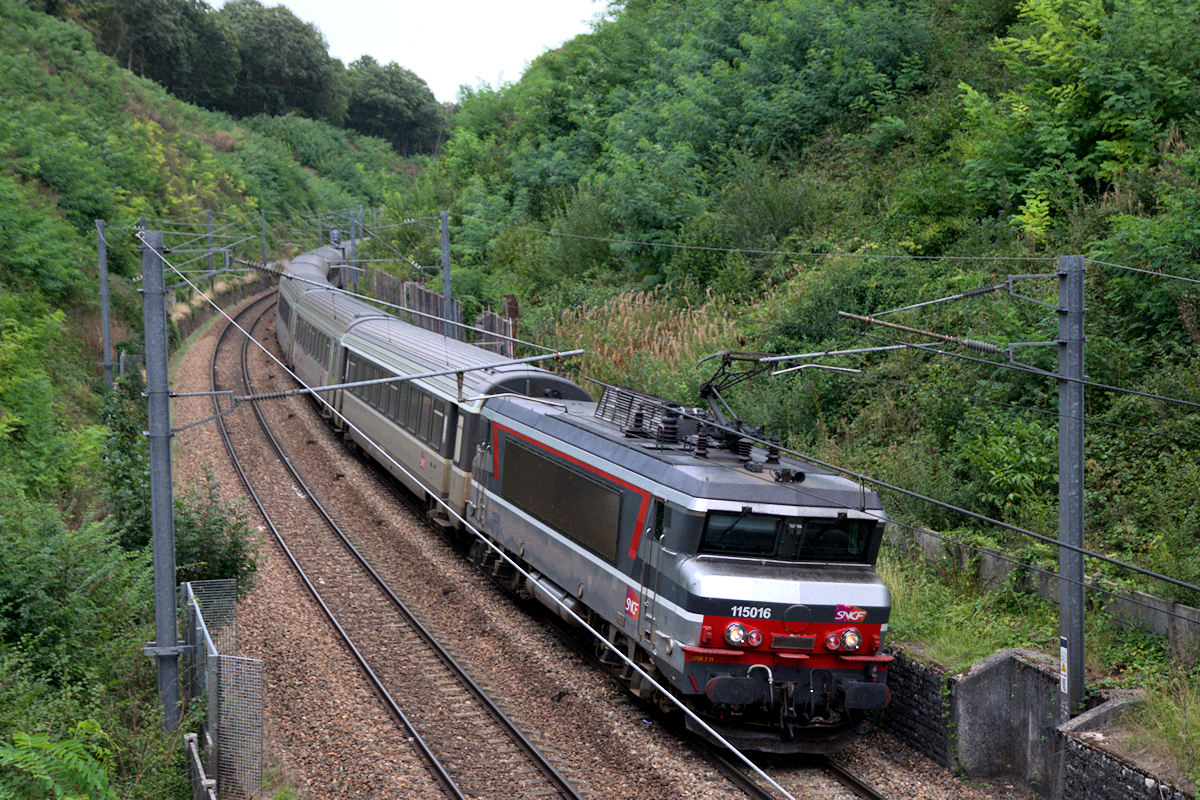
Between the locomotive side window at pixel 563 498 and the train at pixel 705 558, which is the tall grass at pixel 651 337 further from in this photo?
the train at pixel 705 558

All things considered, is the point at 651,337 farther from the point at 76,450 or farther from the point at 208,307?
the point at 208,307

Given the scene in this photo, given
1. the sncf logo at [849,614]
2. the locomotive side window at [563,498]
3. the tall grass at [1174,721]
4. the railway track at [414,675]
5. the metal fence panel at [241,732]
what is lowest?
the railway track at [414,675]

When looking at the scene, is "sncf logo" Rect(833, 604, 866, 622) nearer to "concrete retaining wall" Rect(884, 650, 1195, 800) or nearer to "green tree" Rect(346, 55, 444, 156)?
"concrete retaining wall" Rect(884, 650, 1195, 800)

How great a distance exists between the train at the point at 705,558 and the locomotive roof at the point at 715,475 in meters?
0.02

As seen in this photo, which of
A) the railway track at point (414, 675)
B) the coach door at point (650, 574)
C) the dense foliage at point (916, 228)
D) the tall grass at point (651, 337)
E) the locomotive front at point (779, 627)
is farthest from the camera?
the tall grass at point (651, 337)

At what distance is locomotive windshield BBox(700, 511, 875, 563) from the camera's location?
9.85m

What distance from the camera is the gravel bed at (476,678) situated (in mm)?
9812

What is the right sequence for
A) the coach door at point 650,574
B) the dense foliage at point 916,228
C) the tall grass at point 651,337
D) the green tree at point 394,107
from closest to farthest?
the coach door at point 650,574 → the dense foliage at point 916,228 → the tall grass at point 651,337 → the green tree at point 394,107

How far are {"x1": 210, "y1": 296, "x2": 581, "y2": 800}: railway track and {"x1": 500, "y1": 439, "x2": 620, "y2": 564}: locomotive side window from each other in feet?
7.18

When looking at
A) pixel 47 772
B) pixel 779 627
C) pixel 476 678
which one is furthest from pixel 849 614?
pixel 47 772

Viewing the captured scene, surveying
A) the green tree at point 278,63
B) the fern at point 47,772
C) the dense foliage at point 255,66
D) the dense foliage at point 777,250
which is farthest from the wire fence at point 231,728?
the green tree at point 278,63

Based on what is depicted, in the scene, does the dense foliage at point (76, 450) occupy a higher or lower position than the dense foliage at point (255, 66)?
lower

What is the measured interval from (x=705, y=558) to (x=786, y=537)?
88 cm

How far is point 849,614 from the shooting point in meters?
9.92
